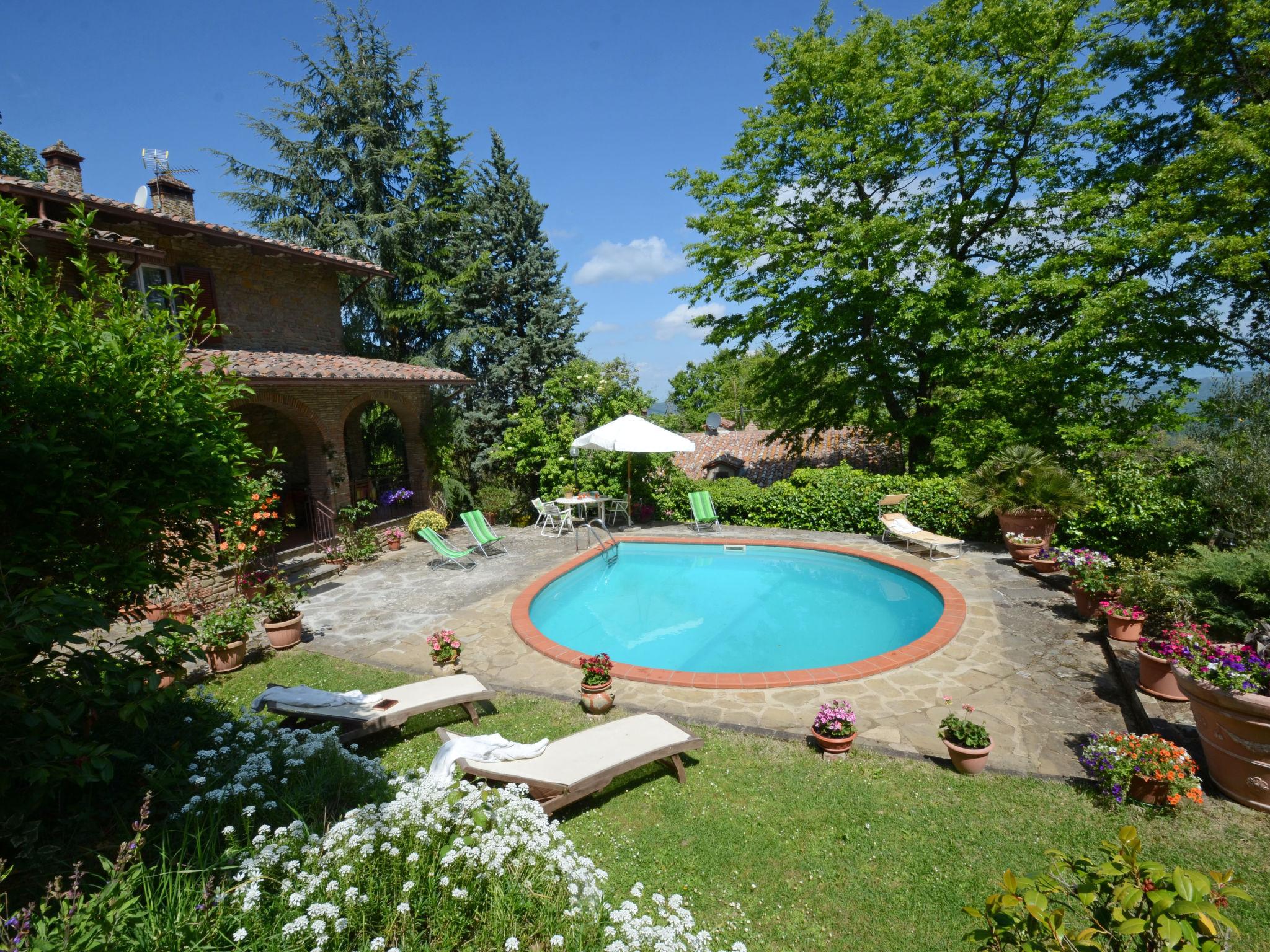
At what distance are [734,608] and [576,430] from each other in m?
8.24

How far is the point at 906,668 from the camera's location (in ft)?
22.4

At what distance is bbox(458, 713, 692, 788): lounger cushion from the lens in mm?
4414

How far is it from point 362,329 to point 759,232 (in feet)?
46.9

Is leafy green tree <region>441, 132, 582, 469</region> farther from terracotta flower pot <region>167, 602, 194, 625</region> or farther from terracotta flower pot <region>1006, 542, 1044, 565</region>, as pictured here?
terracotta flower pot <region>1006, 542, 1044, 565</region>

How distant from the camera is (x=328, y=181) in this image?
20625mm

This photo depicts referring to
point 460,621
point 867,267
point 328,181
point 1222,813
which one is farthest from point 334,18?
point 1222,813

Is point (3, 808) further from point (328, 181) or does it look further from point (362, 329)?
point (328, 181)

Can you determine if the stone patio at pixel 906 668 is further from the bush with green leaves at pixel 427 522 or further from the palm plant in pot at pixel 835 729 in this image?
the bush with green leaves at pixel 427 522

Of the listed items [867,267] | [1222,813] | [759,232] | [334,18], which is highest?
[334,18]

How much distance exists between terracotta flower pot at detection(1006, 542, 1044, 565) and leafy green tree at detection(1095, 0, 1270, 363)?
7089mm

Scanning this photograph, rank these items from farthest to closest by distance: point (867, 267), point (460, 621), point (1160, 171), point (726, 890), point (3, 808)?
point (867, 267) → point (1160, 171) → point (460, 621) → point (726, 890) → point (3, 808)

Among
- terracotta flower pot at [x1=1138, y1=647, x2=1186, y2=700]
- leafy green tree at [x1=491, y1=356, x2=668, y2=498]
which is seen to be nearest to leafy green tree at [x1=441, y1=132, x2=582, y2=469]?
leafy green tree at [x1=491, y1=356, x2=668, y2=498]

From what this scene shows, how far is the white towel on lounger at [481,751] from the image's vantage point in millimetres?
4465

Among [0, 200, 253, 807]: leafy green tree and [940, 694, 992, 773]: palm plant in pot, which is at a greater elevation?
[0, 200, 253, 807]: leafy green tree
